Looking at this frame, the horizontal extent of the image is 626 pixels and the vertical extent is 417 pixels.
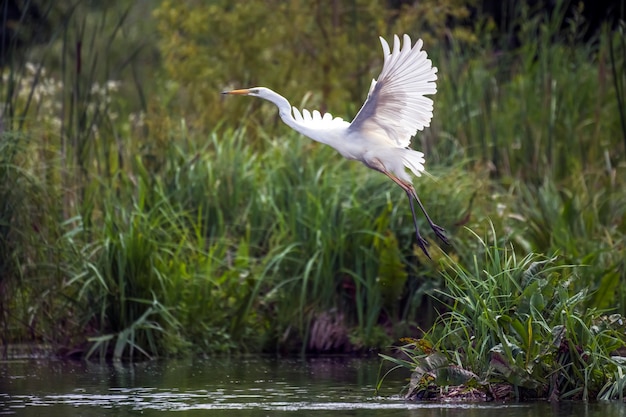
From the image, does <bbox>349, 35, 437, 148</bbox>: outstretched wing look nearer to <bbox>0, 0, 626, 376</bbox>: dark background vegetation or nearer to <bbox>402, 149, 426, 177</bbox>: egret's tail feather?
<bbox>402, 149, 426, 177</bbox>: egret's tail feather

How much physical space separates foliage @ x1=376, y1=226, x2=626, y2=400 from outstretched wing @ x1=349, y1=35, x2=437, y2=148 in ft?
3.93

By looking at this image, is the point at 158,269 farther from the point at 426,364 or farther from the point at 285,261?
the point at 426,364

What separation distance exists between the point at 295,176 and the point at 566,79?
329 cm

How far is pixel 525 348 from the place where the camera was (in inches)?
239

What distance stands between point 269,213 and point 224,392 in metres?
2.87

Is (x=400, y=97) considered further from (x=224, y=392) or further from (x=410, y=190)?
(x=224, y=392)

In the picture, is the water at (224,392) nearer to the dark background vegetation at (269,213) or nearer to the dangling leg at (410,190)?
the dark background vegetation at (269,213)

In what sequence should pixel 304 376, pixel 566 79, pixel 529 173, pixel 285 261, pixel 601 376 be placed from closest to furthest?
pixel 601 376, pixel 304 376, pixel 285 261, pixel 529 173, pixel 566 79

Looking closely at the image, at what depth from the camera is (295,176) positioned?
31.0 feet

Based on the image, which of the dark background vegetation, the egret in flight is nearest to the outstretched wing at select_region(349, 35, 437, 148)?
the egret in flight

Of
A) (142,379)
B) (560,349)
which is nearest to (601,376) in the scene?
(560,349)

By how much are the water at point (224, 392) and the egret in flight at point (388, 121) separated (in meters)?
1.11

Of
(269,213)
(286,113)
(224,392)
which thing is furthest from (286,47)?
(224,392)

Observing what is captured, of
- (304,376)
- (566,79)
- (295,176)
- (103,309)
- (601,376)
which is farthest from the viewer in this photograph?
(566,79)
